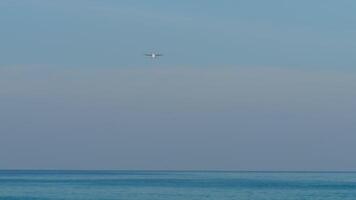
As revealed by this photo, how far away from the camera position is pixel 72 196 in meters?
94.1

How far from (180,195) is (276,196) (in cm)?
939

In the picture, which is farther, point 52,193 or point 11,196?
point 52,193

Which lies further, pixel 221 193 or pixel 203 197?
→ pixel 221 193

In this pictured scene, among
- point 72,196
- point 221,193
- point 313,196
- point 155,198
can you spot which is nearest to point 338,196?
point 313,196

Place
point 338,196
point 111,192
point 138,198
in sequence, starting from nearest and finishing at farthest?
1. point 138,198
2. point 338,196
3. point 111,192

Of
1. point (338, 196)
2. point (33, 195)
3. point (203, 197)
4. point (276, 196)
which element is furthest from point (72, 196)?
point (338, 196)

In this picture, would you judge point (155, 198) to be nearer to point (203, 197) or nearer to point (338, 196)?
point (203, 197)

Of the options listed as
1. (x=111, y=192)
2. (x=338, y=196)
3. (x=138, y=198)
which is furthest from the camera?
(x=111, y=192)

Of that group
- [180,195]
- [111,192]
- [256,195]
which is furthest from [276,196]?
[111,192]

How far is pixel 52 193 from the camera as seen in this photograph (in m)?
101

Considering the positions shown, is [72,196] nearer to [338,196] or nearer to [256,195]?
[256,195]

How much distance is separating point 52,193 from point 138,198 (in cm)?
1392

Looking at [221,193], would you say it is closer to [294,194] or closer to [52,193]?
[294,194]

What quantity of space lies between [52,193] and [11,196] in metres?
8.79
